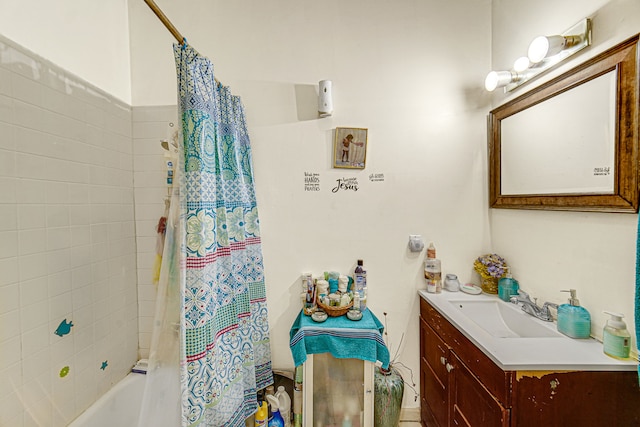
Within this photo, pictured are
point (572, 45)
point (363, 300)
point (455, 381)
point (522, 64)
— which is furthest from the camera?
point (363, 300)

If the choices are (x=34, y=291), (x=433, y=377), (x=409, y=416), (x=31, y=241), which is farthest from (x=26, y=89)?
(x=409, y=416)

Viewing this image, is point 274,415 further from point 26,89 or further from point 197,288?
point 26,89

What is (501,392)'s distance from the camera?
97cm

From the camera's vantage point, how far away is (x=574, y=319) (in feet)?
3.74

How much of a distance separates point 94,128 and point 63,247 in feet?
2.11

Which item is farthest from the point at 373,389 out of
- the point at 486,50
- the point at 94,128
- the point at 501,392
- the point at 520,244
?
the point at 486,50

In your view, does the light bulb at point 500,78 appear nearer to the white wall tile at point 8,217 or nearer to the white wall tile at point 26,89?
the white wall tile at point 26,89

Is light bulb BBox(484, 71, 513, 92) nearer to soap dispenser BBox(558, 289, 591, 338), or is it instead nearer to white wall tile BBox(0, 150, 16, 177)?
soap dispenser BBox(558, 289, 591, 338)

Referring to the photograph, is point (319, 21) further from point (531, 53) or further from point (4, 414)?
point (4, 414)

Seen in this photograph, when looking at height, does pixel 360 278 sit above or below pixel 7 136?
below

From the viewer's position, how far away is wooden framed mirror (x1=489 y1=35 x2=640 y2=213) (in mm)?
1017

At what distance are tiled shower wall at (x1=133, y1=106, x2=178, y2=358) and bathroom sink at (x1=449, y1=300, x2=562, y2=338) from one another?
6.32 ft

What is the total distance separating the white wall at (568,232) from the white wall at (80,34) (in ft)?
7.86

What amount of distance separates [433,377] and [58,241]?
2093 millimetres
